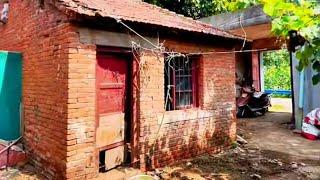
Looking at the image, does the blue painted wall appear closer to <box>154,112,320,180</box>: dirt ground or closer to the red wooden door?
the red wooden door

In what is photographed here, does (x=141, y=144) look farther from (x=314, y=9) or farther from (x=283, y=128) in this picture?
(x=283, y=128)

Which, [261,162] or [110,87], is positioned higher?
[110,87]

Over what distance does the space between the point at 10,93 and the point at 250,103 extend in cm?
1108

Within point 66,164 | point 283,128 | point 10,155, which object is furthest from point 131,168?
point 283,128

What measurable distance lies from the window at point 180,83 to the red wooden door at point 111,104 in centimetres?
123

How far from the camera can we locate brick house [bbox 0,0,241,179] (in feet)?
18.0

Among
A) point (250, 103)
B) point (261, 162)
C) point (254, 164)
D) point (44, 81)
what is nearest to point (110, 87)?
point (44, 81)

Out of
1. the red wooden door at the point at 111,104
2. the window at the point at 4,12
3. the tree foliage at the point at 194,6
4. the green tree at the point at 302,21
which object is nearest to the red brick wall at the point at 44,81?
the red wooden door at the point at 111,104

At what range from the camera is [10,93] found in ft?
23.1

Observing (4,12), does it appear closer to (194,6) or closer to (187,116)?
(187,116)

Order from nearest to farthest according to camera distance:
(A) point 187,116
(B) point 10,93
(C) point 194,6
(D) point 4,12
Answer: (B) point 10,93
(A) point 187,116
(D) point 4,12
(C) point 194,6

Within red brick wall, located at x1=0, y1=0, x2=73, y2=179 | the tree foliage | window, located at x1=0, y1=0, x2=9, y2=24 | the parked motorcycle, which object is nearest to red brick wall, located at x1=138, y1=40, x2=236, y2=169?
red brick wall, located at x1=0, y1=0, x2=73, y2=179

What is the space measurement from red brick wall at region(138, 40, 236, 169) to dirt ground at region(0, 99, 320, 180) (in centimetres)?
31

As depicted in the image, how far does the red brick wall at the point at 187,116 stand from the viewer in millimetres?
6695
